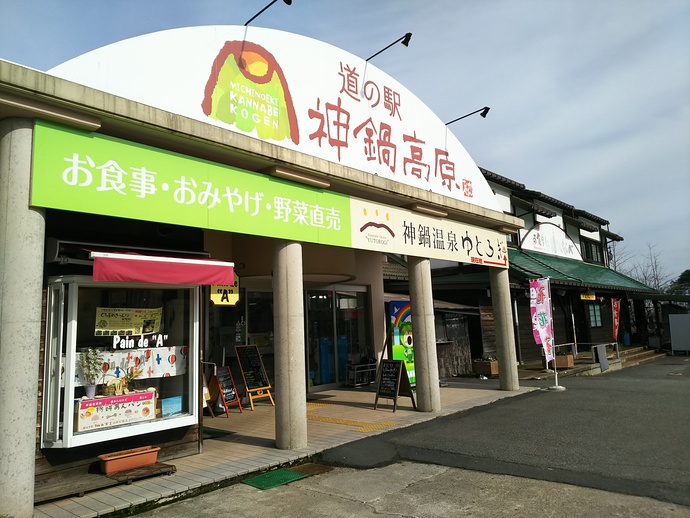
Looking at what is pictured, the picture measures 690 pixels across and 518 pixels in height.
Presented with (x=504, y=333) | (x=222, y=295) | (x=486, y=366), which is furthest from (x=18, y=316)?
(x=486, y=366)

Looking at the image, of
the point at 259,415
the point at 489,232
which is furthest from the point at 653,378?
the point at 259,415

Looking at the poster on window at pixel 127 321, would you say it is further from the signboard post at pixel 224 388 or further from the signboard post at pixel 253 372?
the signboard post at pixel 253 372

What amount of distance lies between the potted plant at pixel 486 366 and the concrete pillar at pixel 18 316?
1279cm

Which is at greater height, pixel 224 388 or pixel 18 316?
pixel 18 316

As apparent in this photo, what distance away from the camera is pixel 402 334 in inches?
487

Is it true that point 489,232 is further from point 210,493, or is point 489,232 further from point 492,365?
point 210,493

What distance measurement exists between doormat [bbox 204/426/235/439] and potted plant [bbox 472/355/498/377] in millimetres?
9279

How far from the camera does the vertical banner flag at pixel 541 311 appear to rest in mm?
12523

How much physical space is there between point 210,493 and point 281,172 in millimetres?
4237

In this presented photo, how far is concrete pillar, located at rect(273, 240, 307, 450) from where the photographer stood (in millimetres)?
6859

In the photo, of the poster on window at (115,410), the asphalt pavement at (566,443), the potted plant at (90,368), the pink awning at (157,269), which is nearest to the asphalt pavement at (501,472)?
the asphalt pavement at (566,443)

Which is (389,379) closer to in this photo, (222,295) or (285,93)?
(222,295)

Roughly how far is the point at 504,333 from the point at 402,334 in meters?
2.52

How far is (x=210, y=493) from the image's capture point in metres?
5.38
